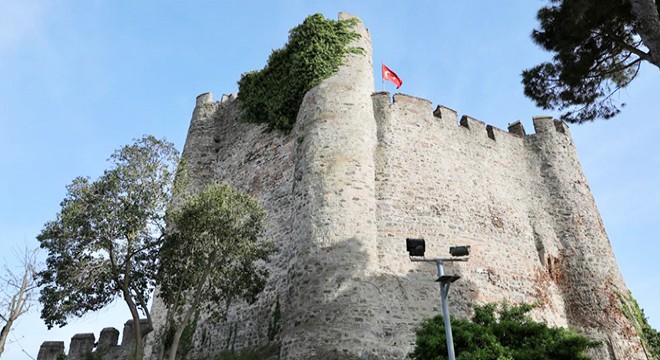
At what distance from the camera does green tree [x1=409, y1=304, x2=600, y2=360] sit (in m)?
11.2

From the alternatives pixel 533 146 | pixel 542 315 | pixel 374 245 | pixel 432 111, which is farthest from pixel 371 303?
pixel 533 146

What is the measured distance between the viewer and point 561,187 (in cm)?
2061

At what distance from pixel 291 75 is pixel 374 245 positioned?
287 inches

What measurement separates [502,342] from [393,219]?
16.3ft

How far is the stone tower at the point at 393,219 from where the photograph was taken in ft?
45.9

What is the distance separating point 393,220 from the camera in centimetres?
1602

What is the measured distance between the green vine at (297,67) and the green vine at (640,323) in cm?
1217

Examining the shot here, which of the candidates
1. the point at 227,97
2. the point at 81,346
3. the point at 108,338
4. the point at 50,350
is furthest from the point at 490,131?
the point at 50,350

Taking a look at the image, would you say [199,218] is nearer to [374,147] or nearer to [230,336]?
[230,336]

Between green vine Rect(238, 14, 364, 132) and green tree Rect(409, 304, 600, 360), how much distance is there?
9.17 meters

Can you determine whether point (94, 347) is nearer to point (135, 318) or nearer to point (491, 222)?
point (135, 318)

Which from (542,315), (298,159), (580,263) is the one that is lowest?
(542,315)

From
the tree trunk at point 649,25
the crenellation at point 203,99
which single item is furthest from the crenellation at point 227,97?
the tree trunk at point 649,25

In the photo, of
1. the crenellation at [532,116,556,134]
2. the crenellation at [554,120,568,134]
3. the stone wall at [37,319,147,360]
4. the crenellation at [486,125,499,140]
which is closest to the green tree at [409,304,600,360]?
the crenellation at [486,125,499,140]
